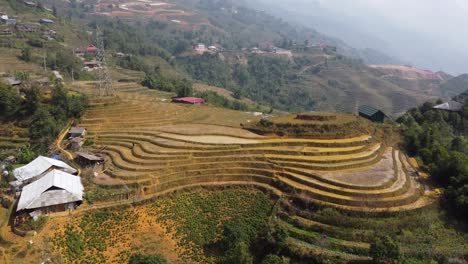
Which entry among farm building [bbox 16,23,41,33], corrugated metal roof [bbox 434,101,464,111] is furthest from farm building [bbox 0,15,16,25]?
corrugated metal roof [bbox 434,101,464,111]

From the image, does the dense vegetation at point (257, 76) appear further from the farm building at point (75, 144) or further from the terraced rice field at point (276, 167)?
the farm building at point (75, 144)

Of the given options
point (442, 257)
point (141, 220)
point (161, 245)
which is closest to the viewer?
point (442, 257)

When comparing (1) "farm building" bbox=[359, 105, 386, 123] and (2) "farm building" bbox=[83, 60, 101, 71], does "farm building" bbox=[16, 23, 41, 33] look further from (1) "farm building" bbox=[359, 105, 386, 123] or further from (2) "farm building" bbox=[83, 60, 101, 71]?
(1) "farm building" bbox=[359, 105, 386, 123]

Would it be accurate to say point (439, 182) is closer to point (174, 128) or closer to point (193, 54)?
point (174, 128)

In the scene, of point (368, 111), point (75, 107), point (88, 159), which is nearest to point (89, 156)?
point (88, 159)

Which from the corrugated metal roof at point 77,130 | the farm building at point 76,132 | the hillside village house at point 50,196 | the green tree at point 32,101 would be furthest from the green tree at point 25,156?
the hillside village house at point 50,196

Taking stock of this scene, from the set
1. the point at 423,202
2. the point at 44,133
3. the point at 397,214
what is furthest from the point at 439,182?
the point at 44,133
